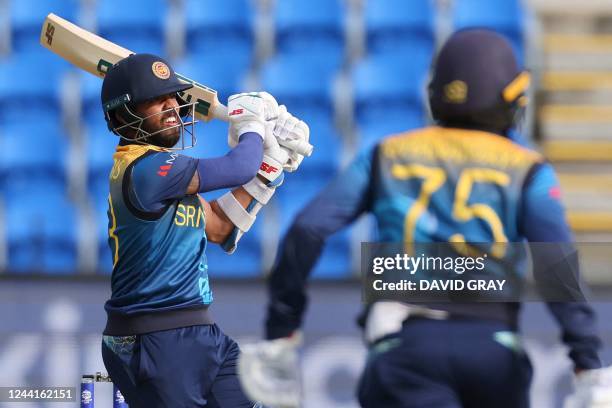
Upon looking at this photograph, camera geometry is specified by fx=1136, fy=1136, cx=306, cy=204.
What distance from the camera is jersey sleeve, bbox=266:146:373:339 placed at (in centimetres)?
235

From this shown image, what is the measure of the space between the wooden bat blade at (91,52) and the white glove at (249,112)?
0.32 meters

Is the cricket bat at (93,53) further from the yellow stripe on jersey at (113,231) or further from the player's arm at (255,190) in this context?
the yellow stripe on jersey at (113,231)

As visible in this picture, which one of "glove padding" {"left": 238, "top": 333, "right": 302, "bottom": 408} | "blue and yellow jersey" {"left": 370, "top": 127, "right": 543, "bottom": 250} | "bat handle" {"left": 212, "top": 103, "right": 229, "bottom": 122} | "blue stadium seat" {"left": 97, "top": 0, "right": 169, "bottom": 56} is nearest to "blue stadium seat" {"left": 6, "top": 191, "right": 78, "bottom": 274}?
"blue stadium seat" {"left": 97, "top": 0, "right": 169, "bottom": 56}

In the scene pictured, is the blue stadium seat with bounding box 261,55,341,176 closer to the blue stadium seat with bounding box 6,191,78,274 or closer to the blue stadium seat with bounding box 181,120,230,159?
the blue stadium seat with bounding box 181,120,230,159

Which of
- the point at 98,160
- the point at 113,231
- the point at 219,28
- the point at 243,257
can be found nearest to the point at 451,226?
the point at 113,231

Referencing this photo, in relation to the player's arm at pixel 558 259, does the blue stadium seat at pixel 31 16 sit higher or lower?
higher

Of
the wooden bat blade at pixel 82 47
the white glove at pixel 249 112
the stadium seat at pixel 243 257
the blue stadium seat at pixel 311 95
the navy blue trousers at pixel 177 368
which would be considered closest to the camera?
the navy blue trousers at pixel 177 368

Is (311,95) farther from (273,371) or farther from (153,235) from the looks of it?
(273,371)

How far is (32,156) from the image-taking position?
6457mm

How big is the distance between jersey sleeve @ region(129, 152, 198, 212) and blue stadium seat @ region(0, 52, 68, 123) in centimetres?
365

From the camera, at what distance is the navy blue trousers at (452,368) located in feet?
7.22

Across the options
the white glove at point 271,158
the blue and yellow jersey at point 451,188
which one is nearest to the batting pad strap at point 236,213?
the white glove at point 271,158

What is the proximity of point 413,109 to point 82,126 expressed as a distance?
1.92 metres

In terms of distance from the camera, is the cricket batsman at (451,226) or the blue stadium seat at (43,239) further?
the blue stadium seat at (43,239)
